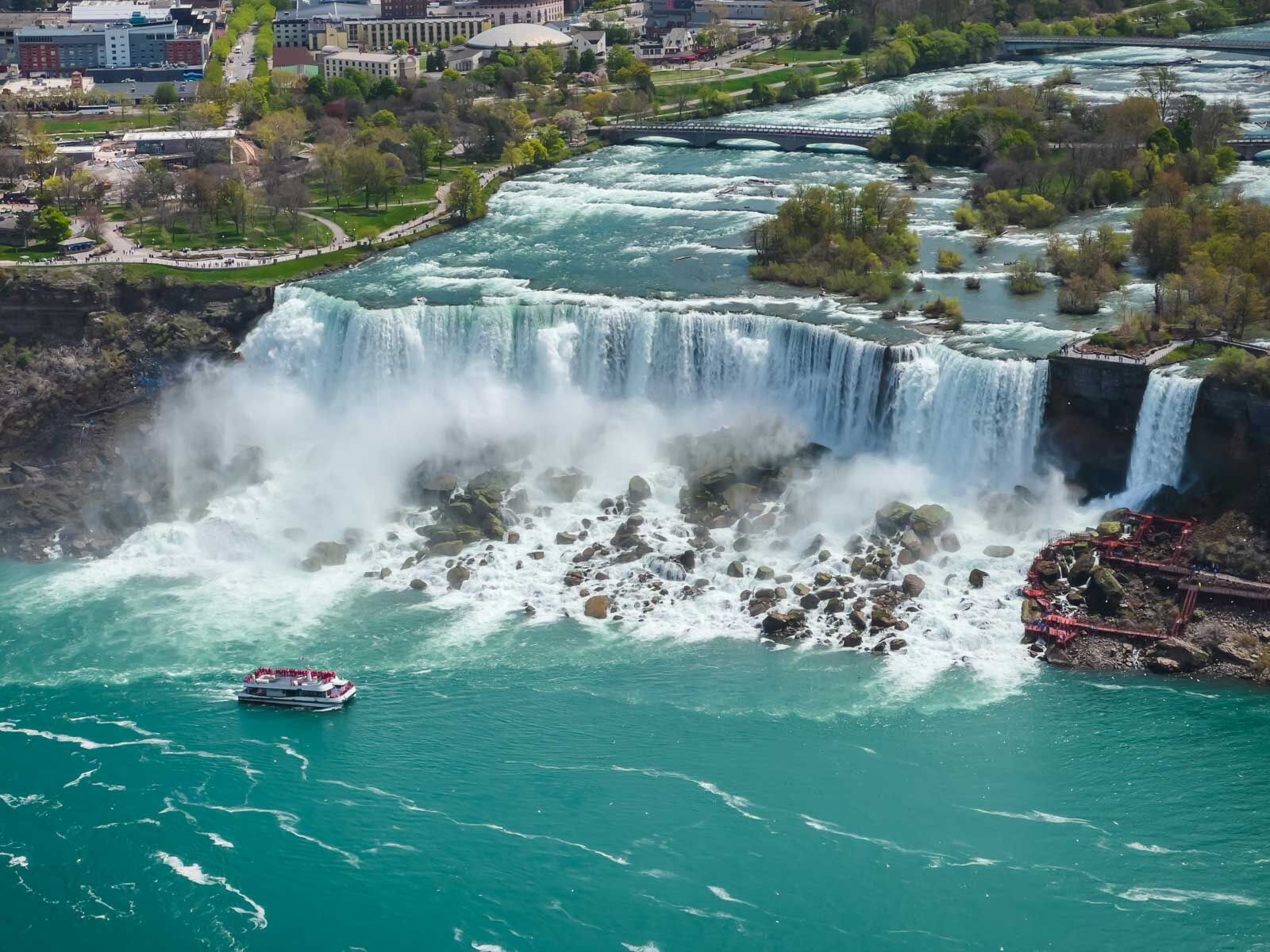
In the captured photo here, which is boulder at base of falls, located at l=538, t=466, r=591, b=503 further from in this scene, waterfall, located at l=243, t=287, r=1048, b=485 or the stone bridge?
the stone bridge

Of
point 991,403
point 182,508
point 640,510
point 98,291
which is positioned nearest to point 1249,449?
point 991,403

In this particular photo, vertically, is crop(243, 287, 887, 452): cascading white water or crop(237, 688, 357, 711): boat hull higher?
crop(243, 287, 887, 452): cascading white water

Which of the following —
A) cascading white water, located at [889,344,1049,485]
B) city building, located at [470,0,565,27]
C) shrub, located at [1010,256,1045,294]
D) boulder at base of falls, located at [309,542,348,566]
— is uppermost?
city building, located at [470,0,565,27]

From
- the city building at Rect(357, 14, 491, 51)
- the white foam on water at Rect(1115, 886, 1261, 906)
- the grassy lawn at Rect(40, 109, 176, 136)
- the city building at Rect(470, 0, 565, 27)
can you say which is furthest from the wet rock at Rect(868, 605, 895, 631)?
the city building at Rect(470, 0, 565, 27)

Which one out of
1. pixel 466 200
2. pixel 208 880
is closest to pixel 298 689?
pixel 208 880

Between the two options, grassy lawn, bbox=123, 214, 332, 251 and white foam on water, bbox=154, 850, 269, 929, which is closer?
white foam on water, bbox=154, 850, 269, 929

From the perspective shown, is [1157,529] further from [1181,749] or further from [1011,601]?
[1181,749]
